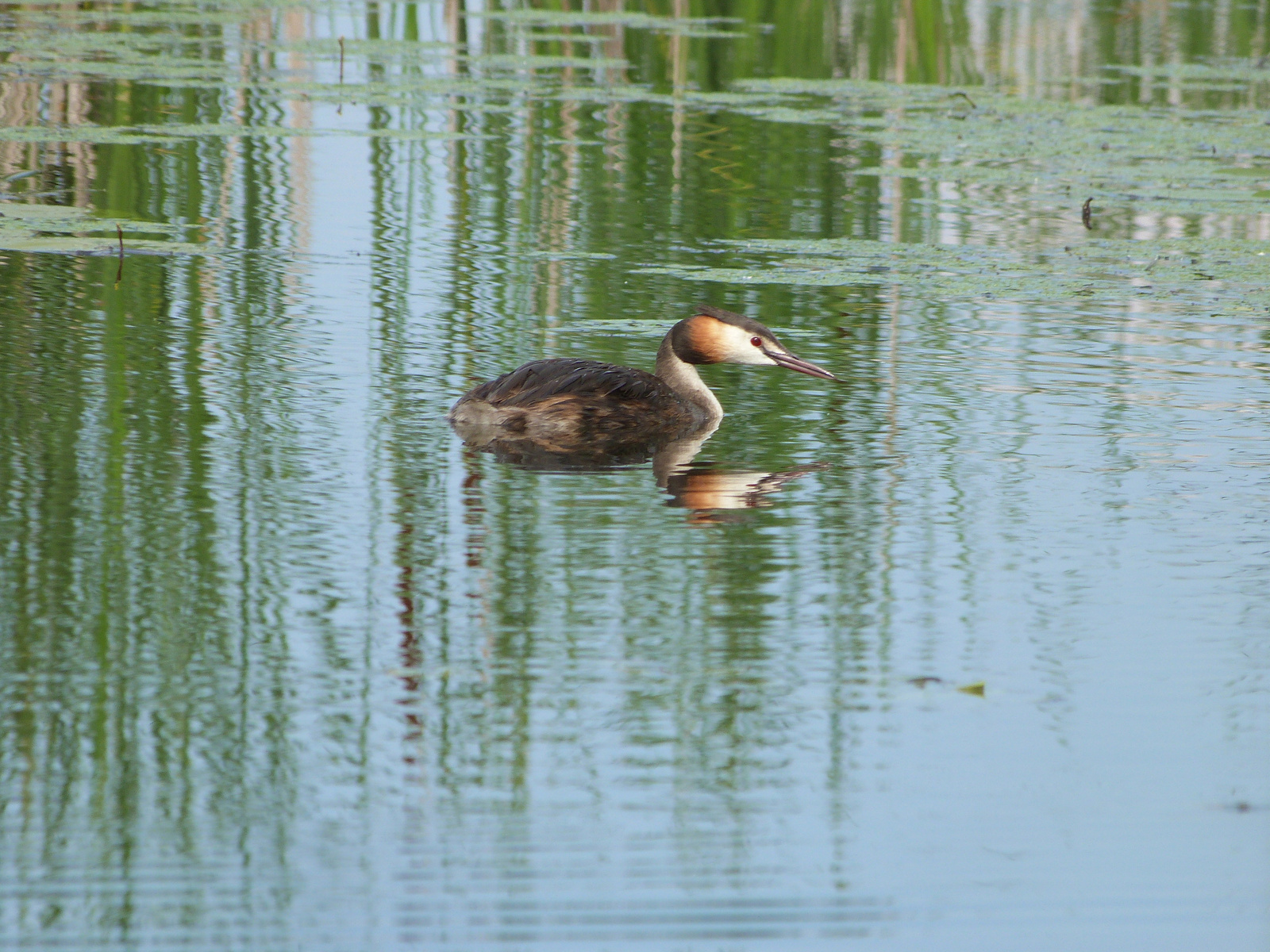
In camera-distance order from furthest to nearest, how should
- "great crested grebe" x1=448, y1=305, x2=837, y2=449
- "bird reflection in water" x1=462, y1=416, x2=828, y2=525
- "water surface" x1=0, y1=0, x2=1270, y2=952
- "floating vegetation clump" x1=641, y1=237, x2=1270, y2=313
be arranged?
"floating vegetation clump" x1=641, y1=237, x2=1270, y2=313
"great crested grebe" x1=448, y1=305, x2=837, y2=449
"bird reflection in water" x1=462, y1=416, x2=828, y2=525
"water surface" x1=0, y1=0, x2=1270, y2=952

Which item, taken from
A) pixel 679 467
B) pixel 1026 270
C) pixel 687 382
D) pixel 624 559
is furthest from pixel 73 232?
pixel 624 559

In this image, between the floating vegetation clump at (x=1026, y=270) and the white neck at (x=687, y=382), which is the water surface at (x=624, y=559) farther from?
the white neck at (x=687, y=382)

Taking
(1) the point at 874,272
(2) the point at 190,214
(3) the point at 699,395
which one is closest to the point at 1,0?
(2) the point at 190,214

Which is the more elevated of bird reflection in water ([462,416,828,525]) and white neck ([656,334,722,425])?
white neck ([656,334,722,425])

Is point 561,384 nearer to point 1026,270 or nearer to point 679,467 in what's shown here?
point 679,467

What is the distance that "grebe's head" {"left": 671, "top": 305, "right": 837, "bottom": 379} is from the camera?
7020 millimetres

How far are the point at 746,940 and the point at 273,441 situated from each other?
326 cm

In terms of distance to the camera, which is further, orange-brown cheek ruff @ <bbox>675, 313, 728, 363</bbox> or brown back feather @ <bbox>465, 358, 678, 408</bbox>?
orange-brown cheek ruff @ <bbox>675, 313, 728, 363</bbox>

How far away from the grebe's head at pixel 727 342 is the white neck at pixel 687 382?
31mm

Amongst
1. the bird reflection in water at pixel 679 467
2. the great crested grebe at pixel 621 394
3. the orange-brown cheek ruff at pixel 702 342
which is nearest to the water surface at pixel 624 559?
the bird reflection in water at pixel 679 467

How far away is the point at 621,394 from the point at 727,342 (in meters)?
0.63

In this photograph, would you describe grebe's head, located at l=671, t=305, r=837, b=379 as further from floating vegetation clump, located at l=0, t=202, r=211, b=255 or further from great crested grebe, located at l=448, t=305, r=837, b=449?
floating vegetation clump, located at l=0, t=202, r=211, b=255

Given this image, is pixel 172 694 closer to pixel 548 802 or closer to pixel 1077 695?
pixel 548 802

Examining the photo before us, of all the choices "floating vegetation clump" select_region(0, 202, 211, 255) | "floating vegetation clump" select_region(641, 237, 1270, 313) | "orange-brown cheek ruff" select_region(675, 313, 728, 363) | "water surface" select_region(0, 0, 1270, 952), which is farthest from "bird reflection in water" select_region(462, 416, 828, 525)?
"floating vegetation clump" select_region(0, 202, 211, 255)
